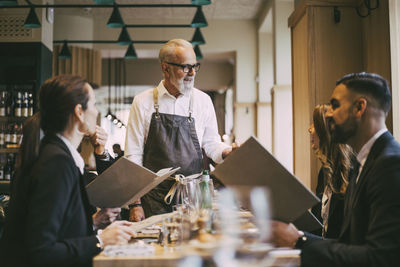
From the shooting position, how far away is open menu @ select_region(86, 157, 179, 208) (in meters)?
1.66

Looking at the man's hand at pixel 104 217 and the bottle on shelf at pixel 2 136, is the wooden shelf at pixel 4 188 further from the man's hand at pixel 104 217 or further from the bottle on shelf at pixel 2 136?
the man's hand at pixel 104 217

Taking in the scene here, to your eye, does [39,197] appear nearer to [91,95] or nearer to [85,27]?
[91,95]

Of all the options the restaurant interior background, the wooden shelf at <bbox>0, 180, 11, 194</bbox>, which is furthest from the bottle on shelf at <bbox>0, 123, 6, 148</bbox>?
the restaurant interior background

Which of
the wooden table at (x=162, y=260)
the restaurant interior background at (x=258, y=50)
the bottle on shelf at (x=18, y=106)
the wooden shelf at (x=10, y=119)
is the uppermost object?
the restaurant interior background at (x=258, y=50)

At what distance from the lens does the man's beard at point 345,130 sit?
1.56 meters

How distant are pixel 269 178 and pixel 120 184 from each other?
670 mm

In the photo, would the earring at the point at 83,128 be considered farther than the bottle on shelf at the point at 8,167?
No

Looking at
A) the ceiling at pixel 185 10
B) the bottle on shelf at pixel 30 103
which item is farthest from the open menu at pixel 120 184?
the ceiling at pixel 185 10

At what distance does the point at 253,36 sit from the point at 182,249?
809 centimetres

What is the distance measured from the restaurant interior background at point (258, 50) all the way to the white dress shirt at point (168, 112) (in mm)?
1274

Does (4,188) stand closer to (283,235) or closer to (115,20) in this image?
(115,20)

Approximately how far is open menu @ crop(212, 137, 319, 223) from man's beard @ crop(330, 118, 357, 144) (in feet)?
1.19

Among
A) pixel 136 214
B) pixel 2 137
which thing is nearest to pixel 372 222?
pixel 136 214

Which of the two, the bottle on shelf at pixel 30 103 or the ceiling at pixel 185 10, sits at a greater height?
the ceiling at pixel 185 10
